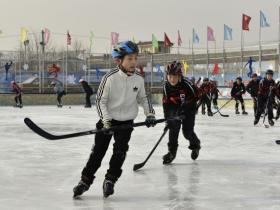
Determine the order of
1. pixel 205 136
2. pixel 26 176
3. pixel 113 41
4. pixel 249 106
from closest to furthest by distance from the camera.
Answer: pixel 26 176, pixel 205 136, pixel 249 106, pixel 113 41

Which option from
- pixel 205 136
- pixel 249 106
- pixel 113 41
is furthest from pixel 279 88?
pixel 113 41

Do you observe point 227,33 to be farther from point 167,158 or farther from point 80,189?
point 80,189

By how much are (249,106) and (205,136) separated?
12504 mm

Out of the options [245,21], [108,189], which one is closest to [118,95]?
[108,189]

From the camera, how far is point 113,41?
33.3 m

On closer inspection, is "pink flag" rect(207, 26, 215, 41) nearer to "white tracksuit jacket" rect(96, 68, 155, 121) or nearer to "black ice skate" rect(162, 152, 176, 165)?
"black ice skate" rect(162, 152, 176, 165)

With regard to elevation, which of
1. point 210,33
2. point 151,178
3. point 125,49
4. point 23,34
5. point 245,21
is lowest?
point 151,178

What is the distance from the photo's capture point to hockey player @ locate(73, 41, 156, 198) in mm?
4102

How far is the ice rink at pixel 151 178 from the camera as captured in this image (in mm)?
4004

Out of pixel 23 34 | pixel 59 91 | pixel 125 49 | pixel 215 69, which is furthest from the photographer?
pixel 23 34

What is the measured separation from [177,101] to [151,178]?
1.31m

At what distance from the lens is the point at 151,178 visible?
203 inches

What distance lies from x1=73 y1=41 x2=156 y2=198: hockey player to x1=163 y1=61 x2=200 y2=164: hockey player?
1.72 meters

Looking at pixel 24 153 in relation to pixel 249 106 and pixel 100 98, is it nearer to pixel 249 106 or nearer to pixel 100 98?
pixel 100 98
